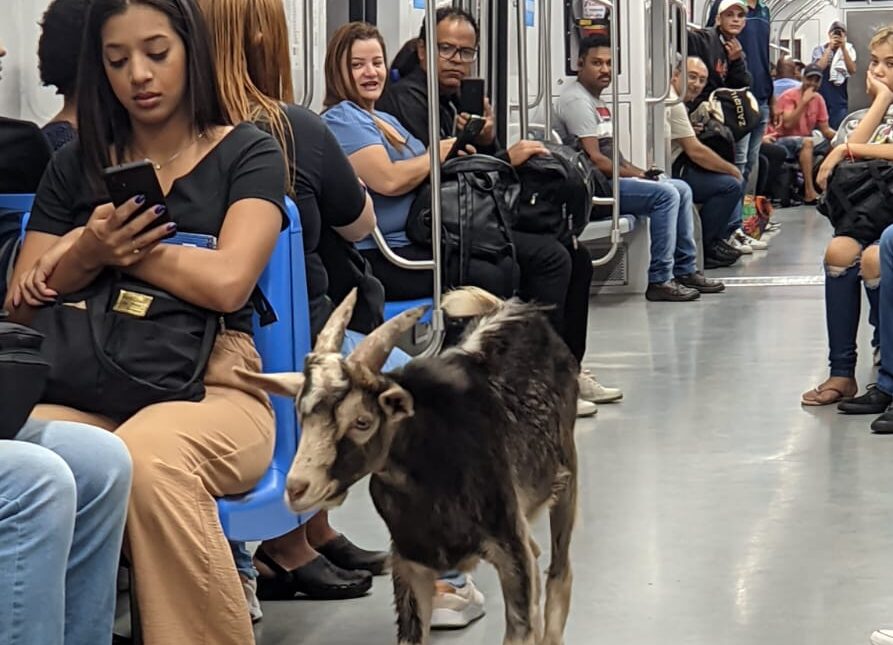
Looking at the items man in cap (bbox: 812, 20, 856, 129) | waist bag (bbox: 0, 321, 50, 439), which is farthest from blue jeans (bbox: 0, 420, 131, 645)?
man in cap (bbox: 812, 20, 856, 129)

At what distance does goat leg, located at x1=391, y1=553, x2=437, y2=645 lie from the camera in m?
2.31

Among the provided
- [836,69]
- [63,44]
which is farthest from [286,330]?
[836,69]

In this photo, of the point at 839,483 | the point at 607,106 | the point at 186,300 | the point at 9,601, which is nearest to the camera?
the point at 9,601

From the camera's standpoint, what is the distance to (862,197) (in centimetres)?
502

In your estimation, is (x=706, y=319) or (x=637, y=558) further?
(x=706, y=319)

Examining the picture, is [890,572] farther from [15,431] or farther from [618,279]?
[618,279]

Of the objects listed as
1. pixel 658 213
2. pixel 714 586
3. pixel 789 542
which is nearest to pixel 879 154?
pixel 789 542

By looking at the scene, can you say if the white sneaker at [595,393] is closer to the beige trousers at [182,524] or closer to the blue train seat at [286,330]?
the blue train seat at [286,330]

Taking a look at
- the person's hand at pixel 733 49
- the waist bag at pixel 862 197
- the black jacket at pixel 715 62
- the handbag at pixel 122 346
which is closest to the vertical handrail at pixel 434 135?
the handbag at pixel 122 346

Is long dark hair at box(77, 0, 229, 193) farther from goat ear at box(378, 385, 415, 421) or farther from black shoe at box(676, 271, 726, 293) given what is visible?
black shoe at box(676, 271, 726, 293)

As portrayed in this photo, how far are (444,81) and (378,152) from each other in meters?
0.89

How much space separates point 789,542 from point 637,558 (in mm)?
411

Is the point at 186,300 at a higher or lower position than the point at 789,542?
higher

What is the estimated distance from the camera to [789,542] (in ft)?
11.7
